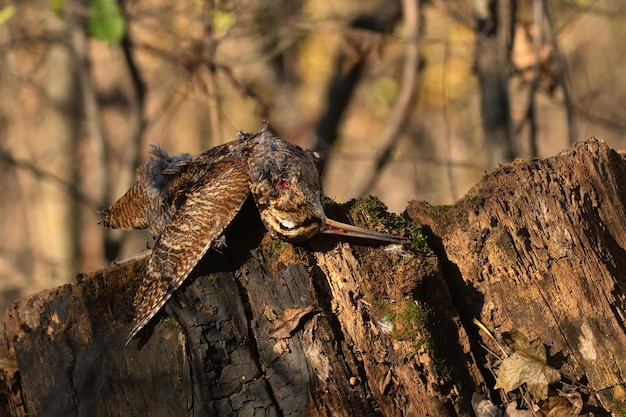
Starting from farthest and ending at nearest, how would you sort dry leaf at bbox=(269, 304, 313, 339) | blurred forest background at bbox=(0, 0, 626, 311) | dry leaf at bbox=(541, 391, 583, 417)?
blurred forest background at bbox=(0, 0, 626, 311) → dry leaf at bbox=(269, 304, 313, 339) → dry leaf at bbox=(541, 391, 583, 417)

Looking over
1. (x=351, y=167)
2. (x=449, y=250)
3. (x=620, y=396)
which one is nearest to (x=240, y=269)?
(x=449, y=250)

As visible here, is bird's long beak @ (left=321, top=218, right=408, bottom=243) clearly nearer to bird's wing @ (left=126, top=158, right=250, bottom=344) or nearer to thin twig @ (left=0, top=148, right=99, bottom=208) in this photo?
bird's wing @ (left=126, top=158, right=250, bottom=344)

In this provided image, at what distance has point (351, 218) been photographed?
3900mm

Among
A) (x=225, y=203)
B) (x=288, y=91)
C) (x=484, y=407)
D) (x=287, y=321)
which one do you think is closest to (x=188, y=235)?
(x=225, y=203)

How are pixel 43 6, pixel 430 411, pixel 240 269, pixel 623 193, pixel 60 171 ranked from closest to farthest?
pixel 430 411
pixel 240 269
pixel 623 193
pixel 43 6
pixel 60 171

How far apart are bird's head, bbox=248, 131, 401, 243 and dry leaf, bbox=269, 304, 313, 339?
33 cm

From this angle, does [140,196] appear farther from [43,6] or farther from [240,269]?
[43,6]

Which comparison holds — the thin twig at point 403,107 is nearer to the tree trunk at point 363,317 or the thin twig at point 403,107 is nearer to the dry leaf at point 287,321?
the tree trunk at point 363,317

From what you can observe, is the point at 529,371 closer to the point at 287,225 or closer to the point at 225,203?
the point at 287,225

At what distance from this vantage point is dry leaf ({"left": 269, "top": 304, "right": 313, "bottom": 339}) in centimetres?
360

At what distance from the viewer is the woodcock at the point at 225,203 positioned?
12.1 feet

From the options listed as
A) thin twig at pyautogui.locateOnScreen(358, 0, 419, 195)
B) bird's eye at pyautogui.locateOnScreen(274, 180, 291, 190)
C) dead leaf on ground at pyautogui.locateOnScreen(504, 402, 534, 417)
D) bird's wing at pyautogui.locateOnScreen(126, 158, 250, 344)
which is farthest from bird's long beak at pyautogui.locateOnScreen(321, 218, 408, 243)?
thin twig at pyautogui.locateOnScreen(358, 0, 419, 195)

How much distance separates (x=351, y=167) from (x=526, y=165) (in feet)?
31.3

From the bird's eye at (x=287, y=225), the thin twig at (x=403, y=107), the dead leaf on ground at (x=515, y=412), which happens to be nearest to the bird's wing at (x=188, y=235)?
the bird's eye at (x=287, y=225)
